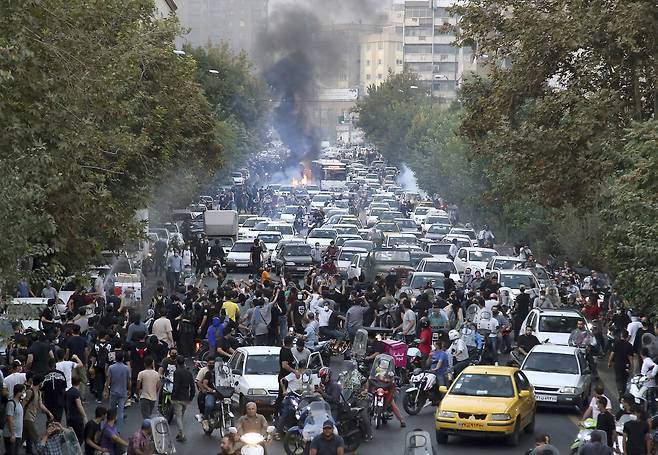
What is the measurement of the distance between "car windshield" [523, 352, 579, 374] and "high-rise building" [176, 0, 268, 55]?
138 meters

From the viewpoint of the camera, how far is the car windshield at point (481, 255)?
50.7m

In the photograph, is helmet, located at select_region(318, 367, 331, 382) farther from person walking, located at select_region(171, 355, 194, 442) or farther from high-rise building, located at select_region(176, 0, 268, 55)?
high-rise building, located at select_region(176, 0, 268, 55)

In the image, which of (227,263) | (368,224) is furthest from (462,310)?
(368,224)

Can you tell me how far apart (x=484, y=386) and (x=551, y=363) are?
4.40 metres

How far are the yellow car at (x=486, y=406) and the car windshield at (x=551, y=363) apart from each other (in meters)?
3.34

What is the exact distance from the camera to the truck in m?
62.2

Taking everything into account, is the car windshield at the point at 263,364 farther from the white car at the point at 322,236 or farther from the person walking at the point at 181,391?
the white car at the point at 322,236

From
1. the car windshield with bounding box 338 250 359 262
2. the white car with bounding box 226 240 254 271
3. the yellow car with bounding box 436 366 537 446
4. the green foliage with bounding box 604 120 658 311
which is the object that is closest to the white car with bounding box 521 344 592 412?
the green foliage with bounding box 604 120 658 311

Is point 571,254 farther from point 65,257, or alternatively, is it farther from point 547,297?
point 65,257

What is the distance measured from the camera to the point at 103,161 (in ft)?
92.6

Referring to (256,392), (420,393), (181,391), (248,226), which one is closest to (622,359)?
(420,393)

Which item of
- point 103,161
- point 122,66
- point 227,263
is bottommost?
point 227,263

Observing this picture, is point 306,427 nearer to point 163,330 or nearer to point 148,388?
point 148,388

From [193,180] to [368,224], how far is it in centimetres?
1279
